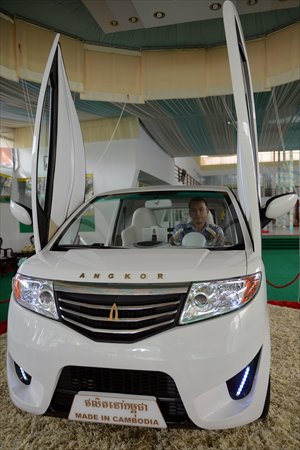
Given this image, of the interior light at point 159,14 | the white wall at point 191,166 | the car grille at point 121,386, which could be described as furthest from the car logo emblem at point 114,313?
the white wall at point 191,166

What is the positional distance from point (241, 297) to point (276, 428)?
97 cm

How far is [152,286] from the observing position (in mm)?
1381

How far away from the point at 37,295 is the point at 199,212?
1.36 metres

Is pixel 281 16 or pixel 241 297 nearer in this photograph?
pixel 241 297

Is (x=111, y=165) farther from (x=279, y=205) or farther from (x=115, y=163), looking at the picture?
(x=279, y=205)

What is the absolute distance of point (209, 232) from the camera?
7.55ft

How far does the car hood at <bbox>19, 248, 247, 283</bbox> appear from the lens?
141 centimetres

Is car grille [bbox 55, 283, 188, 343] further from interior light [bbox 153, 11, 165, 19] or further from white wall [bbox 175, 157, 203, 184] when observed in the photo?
white wall [bbox 175, 157, 203, 184]

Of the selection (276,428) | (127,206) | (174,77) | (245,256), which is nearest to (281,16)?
(174,77)

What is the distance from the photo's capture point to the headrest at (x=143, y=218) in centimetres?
251

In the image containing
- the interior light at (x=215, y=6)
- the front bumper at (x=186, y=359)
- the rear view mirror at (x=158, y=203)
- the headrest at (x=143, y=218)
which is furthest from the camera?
the interior light at (x=215, y=6)

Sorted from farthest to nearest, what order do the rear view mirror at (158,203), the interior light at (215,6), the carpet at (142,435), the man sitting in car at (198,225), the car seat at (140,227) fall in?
the interior light at (215,6)
the rear view mirror at (158,203)
the car seat at (140,227)
the man sitting in car at (198,225)
the carpet at (142,435)

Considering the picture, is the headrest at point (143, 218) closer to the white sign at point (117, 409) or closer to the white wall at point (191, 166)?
the white sign at point (117, 409)

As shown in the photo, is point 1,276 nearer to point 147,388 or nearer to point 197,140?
point 147,388
